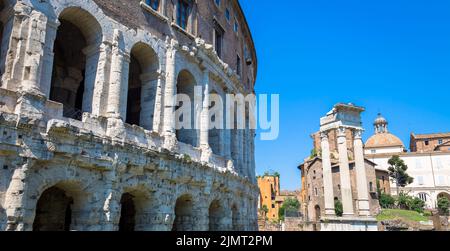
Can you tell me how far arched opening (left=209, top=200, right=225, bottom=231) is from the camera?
14828 millimetres

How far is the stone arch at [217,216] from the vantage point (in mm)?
14820

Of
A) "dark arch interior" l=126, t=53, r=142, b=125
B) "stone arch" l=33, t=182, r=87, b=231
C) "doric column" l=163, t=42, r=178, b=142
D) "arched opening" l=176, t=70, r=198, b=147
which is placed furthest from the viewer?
"dark arch interior" l=126, t=53, r=142, b=125

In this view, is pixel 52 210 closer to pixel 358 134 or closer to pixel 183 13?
pixel 183 13

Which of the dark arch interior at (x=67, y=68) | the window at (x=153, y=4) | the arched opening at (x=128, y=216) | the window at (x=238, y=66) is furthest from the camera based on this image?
the window at (x=238, y=66)

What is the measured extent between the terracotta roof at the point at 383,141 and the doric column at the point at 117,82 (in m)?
61.0

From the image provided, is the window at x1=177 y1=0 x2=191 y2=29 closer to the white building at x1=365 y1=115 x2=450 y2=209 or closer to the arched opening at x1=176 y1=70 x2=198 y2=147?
the arched opening at x1=176 y1=70 x2=198 y2=147

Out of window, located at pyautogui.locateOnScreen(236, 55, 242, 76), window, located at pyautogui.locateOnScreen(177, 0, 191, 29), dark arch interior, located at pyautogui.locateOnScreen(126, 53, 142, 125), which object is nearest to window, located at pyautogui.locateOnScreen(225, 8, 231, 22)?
window, located at pyautogui.locateOnScreen(236, 55, 242, 76)

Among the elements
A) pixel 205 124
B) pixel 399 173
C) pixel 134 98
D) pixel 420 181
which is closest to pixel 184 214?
pixel 205 124

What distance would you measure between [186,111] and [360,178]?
1047 centimetres

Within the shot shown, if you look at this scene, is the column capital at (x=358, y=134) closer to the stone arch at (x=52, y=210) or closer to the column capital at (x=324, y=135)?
the column capital at (x=324, y=135)

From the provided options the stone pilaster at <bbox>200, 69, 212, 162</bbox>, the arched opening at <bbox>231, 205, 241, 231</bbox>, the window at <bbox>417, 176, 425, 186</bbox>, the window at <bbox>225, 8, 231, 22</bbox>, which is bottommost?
the arched opening at <bbox>231, 205, 241, 231</bbox>

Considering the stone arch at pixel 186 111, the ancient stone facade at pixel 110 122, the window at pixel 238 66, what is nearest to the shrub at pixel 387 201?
the window at pixel 238 66

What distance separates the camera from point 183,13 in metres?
14.6

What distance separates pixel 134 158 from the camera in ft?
33.0
